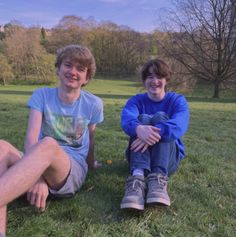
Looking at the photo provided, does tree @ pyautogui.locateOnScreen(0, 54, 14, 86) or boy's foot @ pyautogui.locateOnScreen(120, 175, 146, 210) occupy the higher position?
boy's foot @ pyautogui.locateOnScreen(120, 175, 146, 210)

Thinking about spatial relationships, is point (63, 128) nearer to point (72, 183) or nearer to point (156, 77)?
point (72, 183)

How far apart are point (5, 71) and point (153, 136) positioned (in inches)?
1918

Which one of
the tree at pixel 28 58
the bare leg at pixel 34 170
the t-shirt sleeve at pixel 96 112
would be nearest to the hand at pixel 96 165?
the t-shirt sleeve at pixel 96 112

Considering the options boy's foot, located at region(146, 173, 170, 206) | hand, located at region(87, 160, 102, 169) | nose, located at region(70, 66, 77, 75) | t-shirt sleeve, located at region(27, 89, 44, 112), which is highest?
nose, located at region(70, 66, 77, 75)

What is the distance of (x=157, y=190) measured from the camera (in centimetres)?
318

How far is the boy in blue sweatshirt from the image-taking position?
3.21m

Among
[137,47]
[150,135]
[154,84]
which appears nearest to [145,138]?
[150,135]

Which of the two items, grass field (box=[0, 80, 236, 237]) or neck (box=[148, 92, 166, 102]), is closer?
grass field (box=[0, 80, 236, 237])

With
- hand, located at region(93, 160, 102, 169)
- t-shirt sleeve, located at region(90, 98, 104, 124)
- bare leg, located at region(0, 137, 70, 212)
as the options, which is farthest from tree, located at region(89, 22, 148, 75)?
bare leg, located at region(0, 137, 70, 212)

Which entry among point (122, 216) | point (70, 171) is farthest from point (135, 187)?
point (70, 171)

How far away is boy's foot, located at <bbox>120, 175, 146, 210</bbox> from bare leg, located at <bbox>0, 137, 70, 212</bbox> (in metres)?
0.52

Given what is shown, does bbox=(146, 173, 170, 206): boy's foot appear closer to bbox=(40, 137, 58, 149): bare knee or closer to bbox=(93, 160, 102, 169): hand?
bbox=(40, 137, 58, 149): bare knee

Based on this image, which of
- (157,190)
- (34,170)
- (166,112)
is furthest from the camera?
(166,112)

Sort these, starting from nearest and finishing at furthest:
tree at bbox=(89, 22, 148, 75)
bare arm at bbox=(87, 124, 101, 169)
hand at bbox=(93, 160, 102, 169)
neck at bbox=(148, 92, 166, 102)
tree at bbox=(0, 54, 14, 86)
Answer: bare arm at bbox=(87, 124, 101, 169)
neck at bbox=(148, 92, 166, 102)
hand at bbox=(93, 160, 102, 169)
tree at bbox=(0, 54, 14, 86)
tree at bbox=(89, 22, 148, 75)
